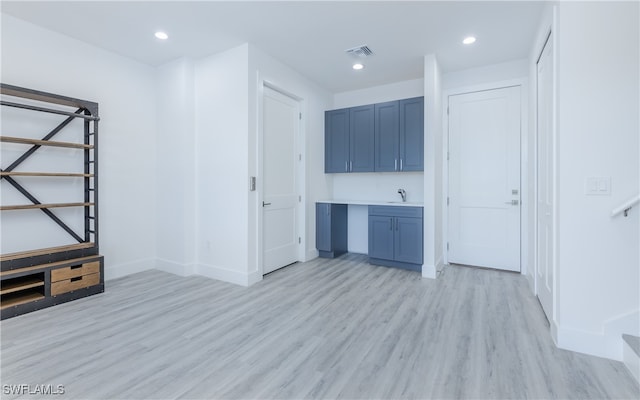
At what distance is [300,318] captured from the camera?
8.57 ft

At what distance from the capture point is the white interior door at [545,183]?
7.90 ft

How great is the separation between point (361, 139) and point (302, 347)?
3401mm

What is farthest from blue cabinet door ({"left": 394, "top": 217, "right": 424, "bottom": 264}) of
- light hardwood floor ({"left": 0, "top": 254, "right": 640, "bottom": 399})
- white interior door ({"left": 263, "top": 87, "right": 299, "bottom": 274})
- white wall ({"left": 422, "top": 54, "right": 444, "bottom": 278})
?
white interior door ({"left": 263, "top": 87, "right": 299, "bottom": 274})

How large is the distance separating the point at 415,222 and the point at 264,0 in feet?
9.91

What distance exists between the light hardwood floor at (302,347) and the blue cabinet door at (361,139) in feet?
6.86

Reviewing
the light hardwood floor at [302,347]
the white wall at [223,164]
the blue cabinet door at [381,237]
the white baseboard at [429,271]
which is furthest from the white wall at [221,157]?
the white baseboard at [429,271]

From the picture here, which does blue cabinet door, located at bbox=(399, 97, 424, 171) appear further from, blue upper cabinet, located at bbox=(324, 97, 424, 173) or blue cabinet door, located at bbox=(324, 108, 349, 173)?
blue cabinet door, located at bbox=(324, 108, 349, 173)

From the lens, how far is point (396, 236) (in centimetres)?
411

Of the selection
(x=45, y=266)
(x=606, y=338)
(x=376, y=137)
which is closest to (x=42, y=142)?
(x=45, y=266)

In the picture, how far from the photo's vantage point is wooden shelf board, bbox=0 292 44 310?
2607 millimetres

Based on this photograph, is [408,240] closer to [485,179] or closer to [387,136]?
[485,179]

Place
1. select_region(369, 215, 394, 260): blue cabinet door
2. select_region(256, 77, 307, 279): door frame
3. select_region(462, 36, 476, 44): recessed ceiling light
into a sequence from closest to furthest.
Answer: select_region(462, 36, 476, 44): recessed ceiling light → select_region(256, 77, 307, 279): door frame → select_region(369, 215, 394, 260): blue cabinet door

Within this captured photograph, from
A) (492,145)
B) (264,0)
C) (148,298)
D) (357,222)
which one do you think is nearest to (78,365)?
(148,298)

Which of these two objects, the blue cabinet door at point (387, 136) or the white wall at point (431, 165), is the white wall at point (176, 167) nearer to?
the blue cabinet door at point (387, 136)
